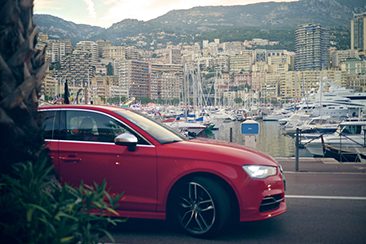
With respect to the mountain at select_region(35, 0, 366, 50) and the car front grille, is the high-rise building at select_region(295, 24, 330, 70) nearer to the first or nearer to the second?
the mountain at select_region(35, 0, 366, 50)

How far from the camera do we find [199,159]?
5367mm

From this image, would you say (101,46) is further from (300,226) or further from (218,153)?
(218,153)

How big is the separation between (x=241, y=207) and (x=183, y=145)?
1054mm

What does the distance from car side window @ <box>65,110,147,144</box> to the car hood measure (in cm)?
61

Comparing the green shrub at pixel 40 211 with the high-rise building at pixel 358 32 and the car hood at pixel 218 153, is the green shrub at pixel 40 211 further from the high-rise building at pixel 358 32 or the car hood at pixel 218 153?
the high-rise building at pixel 358 32

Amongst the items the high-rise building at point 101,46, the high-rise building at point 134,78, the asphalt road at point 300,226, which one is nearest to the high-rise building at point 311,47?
the high-rise building at point 134,78

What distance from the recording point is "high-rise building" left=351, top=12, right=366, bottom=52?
141012mm

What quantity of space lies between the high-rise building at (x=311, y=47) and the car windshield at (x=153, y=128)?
158281mm

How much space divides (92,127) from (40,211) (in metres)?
3.04

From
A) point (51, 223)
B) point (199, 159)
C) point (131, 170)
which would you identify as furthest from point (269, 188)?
point (51, 223)

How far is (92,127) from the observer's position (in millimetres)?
5875

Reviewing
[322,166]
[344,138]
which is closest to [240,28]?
[344,138]

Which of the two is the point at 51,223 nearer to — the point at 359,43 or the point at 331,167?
the point at 331,167

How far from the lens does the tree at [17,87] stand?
329 centimetres
